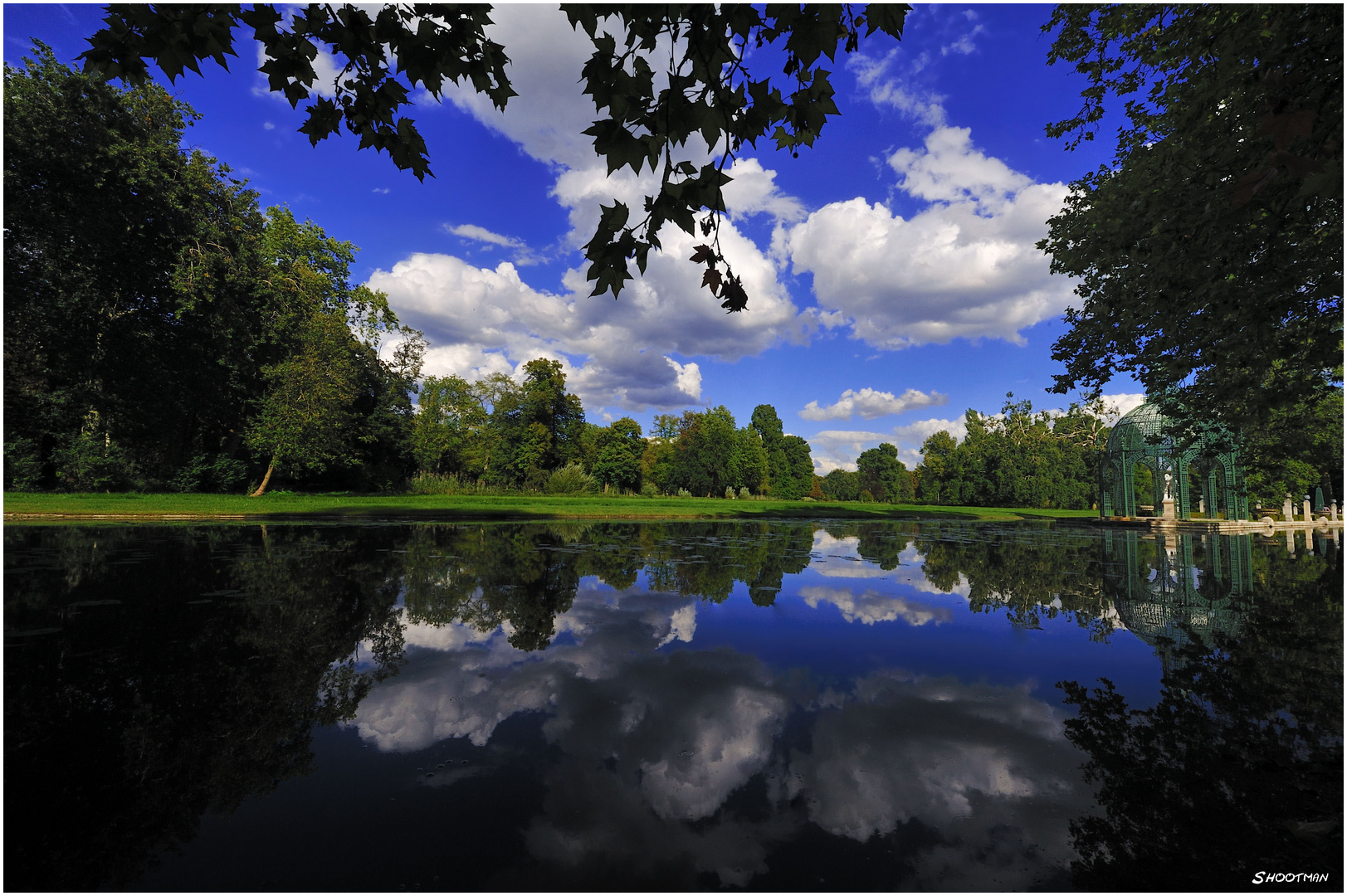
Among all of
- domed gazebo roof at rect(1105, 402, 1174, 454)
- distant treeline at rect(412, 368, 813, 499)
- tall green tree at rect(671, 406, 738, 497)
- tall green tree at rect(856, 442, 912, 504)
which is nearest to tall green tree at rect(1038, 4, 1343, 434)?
domed gazebo roof at rect(1105, 402, 1174, 454)

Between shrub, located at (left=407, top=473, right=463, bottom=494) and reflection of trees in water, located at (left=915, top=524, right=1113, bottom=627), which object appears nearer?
reflection of trees in water, located at (left=915, top=524, right=1113, bottom=627)

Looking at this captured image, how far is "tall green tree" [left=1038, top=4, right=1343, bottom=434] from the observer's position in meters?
4.04

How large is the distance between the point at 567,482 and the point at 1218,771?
3867 cm

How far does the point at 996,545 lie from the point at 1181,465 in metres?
18.8

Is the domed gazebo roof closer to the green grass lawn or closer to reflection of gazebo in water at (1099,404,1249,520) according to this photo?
reflection of gazebo in water at (1099,404,1249,520)

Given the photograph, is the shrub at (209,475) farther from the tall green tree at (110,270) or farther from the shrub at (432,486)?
the shrub at (432,486)

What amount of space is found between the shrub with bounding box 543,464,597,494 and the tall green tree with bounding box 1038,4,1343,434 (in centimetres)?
3462

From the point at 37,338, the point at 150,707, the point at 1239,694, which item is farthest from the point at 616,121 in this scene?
the point at 37,338

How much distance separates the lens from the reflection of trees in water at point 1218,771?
2.27 metres

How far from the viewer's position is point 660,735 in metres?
3.37

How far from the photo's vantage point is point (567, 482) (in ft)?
131

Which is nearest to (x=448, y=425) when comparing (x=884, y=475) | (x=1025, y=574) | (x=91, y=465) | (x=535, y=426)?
(x=535, y=426)

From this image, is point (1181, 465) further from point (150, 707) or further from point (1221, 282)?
point (150, 707)

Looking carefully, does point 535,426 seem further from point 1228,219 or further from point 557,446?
point 1228,219
